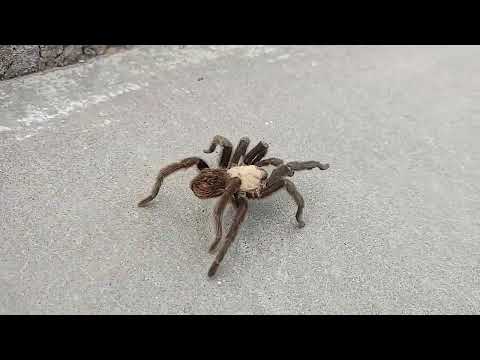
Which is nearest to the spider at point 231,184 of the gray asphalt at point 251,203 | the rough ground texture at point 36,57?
the gray asphalt at point 251,203

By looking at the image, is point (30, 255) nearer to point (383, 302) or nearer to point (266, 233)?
point (266, 233)

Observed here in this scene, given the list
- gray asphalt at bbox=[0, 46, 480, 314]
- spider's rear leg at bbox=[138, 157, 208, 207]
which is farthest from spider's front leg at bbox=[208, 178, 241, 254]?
spider's rear leg at bbox=[138, 157, 208, 207]

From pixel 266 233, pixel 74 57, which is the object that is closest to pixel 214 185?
pixel 266 233

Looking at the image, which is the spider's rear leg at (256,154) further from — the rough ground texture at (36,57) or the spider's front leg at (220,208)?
the rough ground texture at (36,57)

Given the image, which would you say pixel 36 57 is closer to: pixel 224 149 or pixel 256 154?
pixel 224 149

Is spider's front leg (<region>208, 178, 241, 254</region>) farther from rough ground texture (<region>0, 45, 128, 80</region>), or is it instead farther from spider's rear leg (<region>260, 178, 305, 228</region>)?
rough ground texture (<region>0, 45, 128, 80</region>)

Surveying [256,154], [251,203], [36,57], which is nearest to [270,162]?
[256,154]
